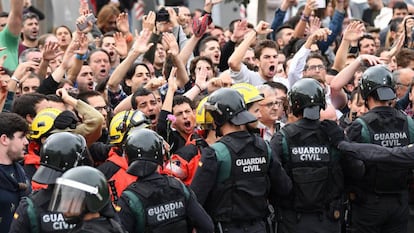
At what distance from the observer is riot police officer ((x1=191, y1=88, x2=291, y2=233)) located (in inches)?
301

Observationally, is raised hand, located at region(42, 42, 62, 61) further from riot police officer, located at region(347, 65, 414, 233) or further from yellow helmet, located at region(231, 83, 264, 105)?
riot police officer, located at region(347, 65, 414, 233)

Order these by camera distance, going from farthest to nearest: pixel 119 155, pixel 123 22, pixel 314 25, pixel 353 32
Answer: pixel 314 25 < pixel 123 22 < pixel 353 32 < pixel 119 155

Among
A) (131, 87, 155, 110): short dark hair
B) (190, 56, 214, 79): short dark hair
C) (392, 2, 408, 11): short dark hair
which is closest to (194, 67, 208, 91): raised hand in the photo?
(190, 56, 214, 79): short dark hair

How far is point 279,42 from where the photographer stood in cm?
1445

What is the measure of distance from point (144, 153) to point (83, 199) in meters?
1.38

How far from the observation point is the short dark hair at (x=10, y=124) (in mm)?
7621

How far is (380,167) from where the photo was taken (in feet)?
28.2

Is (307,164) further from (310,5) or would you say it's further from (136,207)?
(310,5)

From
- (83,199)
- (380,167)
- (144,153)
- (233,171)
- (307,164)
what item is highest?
(83,199)

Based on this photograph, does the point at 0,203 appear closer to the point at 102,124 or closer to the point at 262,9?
the point at 102,124

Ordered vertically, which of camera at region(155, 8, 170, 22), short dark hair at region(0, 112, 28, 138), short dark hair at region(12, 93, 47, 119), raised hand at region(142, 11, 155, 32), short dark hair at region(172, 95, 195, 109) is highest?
raised hand at region(142, 11, 155, 32)

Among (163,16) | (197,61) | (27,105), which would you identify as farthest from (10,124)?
(163,16)

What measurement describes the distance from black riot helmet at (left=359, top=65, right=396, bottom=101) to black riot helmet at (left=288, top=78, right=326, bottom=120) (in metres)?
0.60

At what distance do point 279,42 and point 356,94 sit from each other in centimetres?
457
